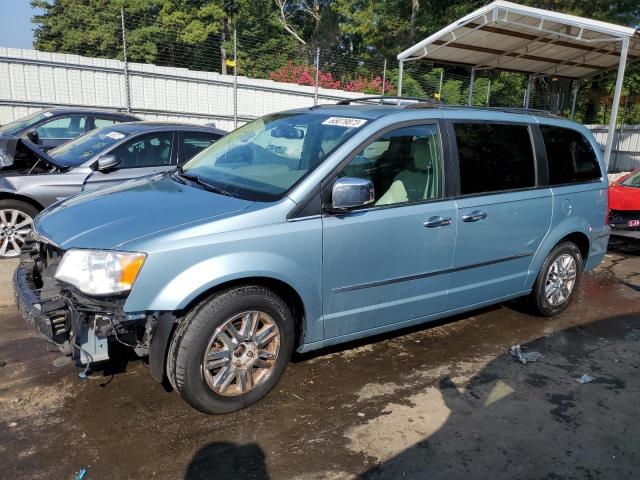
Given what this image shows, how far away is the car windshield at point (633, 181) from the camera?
8106 millimetres

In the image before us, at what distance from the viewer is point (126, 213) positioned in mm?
3154

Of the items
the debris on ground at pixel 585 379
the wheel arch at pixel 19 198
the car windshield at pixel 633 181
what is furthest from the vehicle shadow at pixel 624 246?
the wheel arch at pixel 19 198

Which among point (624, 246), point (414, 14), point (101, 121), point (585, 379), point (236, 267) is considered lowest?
point (624, 246)

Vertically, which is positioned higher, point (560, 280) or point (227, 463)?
point (560, 280)

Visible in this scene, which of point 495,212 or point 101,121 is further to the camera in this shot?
point 101,121

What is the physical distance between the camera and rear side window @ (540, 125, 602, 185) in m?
4.68

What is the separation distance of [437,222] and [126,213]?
6.83 feet

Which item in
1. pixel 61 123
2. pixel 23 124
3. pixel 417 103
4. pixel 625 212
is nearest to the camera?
pixel 417 103

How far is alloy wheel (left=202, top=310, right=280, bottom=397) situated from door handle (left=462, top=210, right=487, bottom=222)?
5.47 ft

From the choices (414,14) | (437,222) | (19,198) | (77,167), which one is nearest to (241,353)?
(437,222)

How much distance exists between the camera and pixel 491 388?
12.0 ft

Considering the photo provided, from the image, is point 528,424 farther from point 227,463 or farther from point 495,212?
point 227,463

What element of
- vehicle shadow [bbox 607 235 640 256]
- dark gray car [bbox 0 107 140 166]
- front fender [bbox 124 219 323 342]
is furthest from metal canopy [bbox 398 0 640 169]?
front fender [bbox 124 219 323 342]

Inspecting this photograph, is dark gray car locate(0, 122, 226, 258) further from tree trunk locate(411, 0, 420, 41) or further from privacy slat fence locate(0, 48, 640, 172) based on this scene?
tree trunk locate(411, 0, 420, 41)
